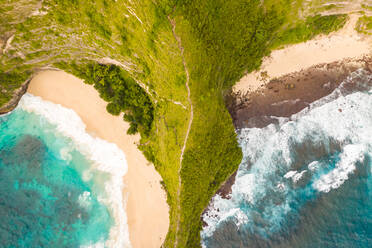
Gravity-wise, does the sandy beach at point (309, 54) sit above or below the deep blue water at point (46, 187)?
above

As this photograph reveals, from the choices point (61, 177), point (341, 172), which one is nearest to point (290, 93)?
point (341, 172)

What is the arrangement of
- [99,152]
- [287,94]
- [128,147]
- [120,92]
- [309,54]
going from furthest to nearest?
[99,152] < [128,147] < [287,94] < [309,54] < [120,92]

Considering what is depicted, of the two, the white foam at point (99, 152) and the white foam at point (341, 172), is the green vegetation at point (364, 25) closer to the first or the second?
the white foam at point (341, 172)

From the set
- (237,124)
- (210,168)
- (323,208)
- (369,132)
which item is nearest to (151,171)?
(210,168)

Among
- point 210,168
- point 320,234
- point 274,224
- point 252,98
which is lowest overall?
point 320,234

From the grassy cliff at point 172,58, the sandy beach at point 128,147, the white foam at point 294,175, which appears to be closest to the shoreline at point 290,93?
the grassy cliff at point 172,58

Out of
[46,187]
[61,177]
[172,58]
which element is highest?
[172,58]

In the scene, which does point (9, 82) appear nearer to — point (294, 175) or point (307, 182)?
point (294, 175)

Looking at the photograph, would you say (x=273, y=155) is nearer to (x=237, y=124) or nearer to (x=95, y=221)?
(x=237, y=124)
